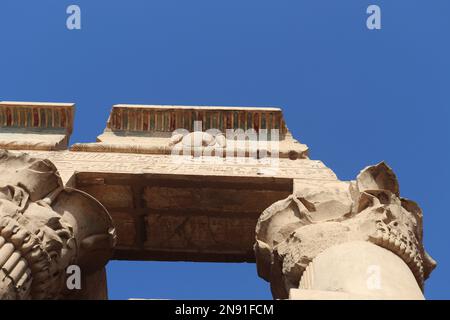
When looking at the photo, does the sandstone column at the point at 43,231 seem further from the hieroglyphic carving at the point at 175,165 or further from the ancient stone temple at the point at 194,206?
the hieroglyphic carving at the point at 175,165

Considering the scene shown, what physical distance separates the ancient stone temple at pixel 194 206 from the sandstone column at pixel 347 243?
0.04ft

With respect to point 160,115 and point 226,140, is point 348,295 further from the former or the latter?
point 160,115

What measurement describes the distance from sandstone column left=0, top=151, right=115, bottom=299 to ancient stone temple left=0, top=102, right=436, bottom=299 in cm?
1

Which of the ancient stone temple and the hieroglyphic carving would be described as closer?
the ancient stone temple

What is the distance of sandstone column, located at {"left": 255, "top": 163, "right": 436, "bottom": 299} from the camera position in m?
4.23

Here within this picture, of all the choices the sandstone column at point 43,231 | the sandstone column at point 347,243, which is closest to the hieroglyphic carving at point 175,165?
the sandstone column at point 347,243

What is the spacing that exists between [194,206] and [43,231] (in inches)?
110

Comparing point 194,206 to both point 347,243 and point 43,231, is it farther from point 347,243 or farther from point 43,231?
point 347,243

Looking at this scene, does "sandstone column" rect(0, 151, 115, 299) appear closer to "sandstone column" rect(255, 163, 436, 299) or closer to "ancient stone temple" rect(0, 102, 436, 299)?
"ancient stone temple" rect(0, 102, 436, 299)

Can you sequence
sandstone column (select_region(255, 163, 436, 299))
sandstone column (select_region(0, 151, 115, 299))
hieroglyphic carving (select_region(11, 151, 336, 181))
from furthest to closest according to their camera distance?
hieroglyphic carving (select_region(11, 151, 336, 181)), sandstone column (select_region(0, 151, 115, 299)), sandstone column (select_region(255, 163, 436, 299))

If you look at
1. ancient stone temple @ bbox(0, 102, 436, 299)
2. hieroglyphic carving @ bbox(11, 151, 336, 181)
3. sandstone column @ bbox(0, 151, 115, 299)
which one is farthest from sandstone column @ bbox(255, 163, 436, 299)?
sandstone column @ bbox(0, 151, 115, 299)

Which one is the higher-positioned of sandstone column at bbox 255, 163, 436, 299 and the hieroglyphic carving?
the hieroglyphic carving
